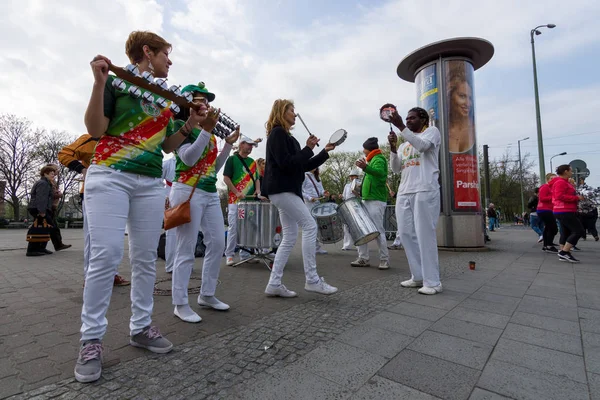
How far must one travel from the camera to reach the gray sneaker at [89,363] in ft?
5.94

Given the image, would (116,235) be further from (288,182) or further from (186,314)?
(288,182)

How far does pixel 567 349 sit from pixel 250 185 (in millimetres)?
4984

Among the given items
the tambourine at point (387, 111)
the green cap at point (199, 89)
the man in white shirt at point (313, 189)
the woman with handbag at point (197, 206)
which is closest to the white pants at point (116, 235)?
the woman with handbag at point (197, 206)

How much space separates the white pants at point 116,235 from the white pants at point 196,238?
0.62m

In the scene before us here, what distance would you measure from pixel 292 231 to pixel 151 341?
1.88 metres

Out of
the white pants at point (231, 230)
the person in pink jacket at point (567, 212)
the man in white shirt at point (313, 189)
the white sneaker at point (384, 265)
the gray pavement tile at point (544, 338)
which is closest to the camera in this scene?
the gray pavement tile at point (544, 338)

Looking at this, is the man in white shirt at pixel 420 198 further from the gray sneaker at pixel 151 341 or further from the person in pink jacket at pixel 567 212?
the person in pink jacket at pixel 567 212

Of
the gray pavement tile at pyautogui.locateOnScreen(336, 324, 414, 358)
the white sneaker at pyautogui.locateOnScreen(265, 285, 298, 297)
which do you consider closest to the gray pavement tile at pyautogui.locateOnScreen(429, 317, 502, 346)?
the gray pavement tile at pyautogui.locateOnScreen(336, 324, 414, 358)

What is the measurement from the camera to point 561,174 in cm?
715

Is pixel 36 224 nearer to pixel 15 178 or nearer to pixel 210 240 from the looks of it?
pixel 210 240

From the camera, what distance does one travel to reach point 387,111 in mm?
3877

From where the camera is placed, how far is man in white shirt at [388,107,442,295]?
13.0 ft

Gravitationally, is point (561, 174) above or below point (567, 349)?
above

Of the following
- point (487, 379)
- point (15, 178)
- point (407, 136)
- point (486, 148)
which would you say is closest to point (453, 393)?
point (487, 379)
